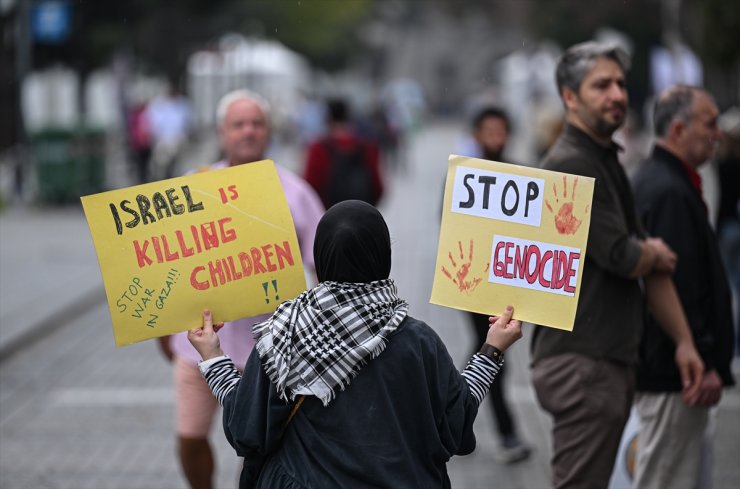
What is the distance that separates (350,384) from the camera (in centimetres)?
308

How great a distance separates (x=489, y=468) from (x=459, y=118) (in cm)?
8768

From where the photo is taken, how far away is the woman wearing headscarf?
120 inches

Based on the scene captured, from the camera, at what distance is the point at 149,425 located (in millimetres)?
7961

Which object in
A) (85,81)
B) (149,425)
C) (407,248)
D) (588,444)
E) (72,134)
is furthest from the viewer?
(85,81)

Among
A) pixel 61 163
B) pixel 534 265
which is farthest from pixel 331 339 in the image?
pixel 61 163

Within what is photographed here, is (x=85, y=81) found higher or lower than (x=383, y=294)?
lower

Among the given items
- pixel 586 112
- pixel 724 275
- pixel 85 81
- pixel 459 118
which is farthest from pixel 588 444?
pixel 459 118

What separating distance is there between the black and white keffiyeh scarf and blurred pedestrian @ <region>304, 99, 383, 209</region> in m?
5.88

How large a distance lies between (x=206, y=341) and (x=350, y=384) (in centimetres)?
57

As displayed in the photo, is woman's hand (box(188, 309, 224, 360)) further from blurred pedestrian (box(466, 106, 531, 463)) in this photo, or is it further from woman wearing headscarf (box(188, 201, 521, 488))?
blurred pedestrian (box(466, 106, 531, 463))

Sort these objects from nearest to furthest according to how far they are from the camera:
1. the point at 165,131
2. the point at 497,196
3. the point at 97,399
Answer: the point at 497,196, the point at 97,399, the point at 165,131

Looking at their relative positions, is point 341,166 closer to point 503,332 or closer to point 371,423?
point 503,332

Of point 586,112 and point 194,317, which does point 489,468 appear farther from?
point 194,317

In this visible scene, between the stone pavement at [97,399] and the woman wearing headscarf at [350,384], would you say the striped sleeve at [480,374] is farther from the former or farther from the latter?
the stone pavement at [97,399]
